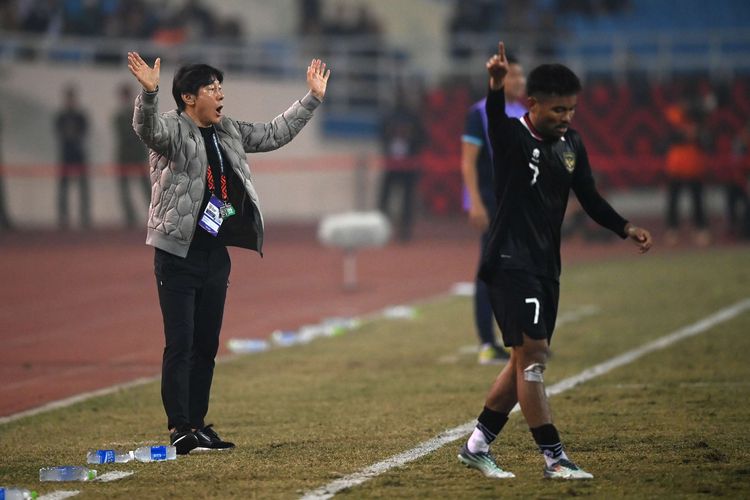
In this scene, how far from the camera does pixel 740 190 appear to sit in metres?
23.3

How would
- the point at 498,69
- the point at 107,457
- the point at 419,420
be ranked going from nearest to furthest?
the point at 498,69, the point at 107,457, the point at 419,420

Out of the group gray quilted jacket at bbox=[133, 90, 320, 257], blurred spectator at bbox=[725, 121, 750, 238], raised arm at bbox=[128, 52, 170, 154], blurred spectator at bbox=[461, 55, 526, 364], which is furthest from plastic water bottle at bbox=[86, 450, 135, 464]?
blurred spectator at bbox=[725, 121, 750, 238]

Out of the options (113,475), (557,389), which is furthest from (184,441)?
(557,389)

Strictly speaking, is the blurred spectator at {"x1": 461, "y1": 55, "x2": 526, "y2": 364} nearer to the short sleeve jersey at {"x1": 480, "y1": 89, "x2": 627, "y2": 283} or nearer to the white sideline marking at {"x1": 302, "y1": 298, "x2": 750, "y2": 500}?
the white sideline marking at {"x1": 302, "y1": 298, "x2": 750, "y2": 500}

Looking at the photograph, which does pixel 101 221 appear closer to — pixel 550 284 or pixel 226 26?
pixel 226 26

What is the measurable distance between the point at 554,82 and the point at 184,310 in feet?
7.60

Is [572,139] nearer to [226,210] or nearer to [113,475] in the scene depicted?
[226,210]

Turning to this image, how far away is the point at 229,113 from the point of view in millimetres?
28938

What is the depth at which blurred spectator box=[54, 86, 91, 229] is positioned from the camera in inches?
1046

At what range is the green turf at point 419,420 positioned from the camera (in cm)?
656

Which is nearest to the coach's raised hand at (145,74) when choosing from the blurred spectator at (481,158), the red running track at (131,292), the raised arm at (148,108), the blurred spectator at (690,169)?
the raised arm at (148,108)

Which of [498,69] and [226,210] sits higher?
[498,69]

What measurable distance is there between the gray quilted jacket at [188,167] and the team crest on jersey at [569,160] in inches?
66.7

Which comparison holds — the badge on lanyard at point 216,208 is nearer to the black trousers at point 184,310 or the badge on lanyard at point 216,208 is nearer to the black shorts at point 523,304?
the black trousers at point 184,310
